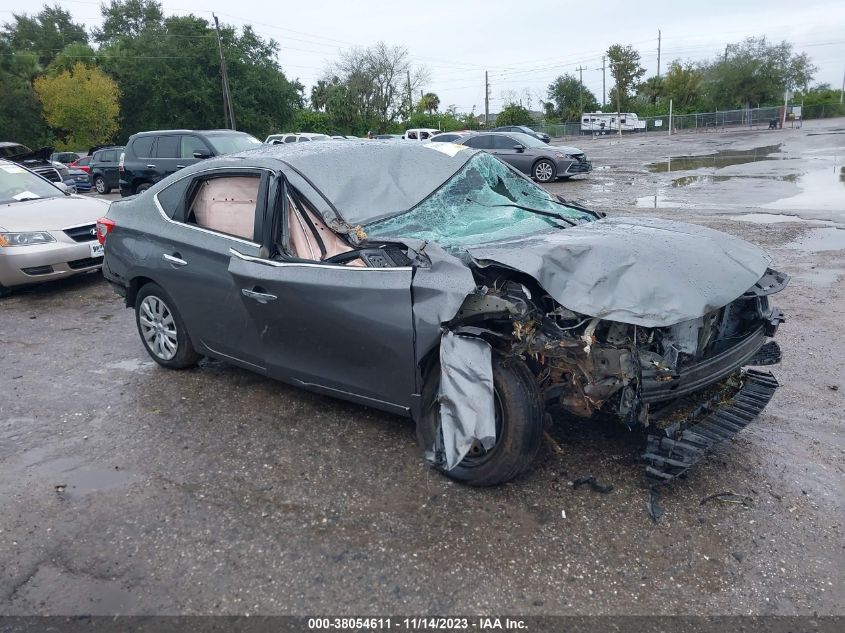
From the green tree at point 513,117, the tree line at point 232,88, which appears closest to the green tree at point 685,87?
the tree line at point 232,88

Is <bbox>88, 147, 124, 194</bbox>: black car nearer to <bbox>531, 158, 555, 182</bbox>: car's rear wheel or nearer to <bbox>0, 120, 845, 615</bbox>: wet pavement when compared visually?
<bbox>531, 158, 555, 182</bbox>: car's rear wheel

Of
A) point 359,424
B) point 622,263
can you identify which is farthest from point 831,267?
point 359,424

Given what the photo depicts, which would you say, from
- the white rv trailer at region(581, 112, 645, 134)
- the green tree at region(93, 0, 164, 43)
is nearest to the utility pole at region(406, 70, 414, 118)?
the white rv trailer at region(581, 112, 645, 134)

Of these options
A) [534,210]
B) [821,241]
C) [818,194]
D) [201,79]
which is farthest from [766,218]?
[201,79]

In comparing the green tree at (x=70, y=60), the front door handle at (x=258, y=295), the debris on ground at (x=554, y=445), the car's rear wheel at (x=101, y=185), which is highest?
the green tree at (x=70, y=60)

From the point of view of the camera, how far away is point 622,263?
11.1ft

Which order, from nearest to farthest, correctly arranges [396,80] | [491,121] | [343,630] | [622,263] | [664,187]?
[343,630]
[622,263]
[664,187]
[396,80]
[491,121]

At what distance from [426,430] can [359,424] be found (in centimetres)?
81

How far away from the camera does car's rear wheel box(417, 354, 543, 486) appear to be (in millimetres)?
3287

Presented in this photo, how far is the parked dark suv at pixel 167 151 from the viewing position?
47.8ft

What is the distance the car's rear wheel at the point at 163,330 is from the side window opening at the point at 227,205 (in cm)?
69

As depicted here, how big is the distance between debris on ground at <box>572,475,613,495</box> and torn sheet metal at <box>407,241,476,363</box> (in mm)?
1049

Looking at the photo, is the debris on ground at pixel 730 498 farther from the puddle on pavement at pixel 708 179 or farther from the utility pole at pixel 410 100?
the utility pole at pixel 410 100

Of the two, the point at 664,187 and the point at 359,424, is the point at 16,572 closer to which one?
the point at 359,424
